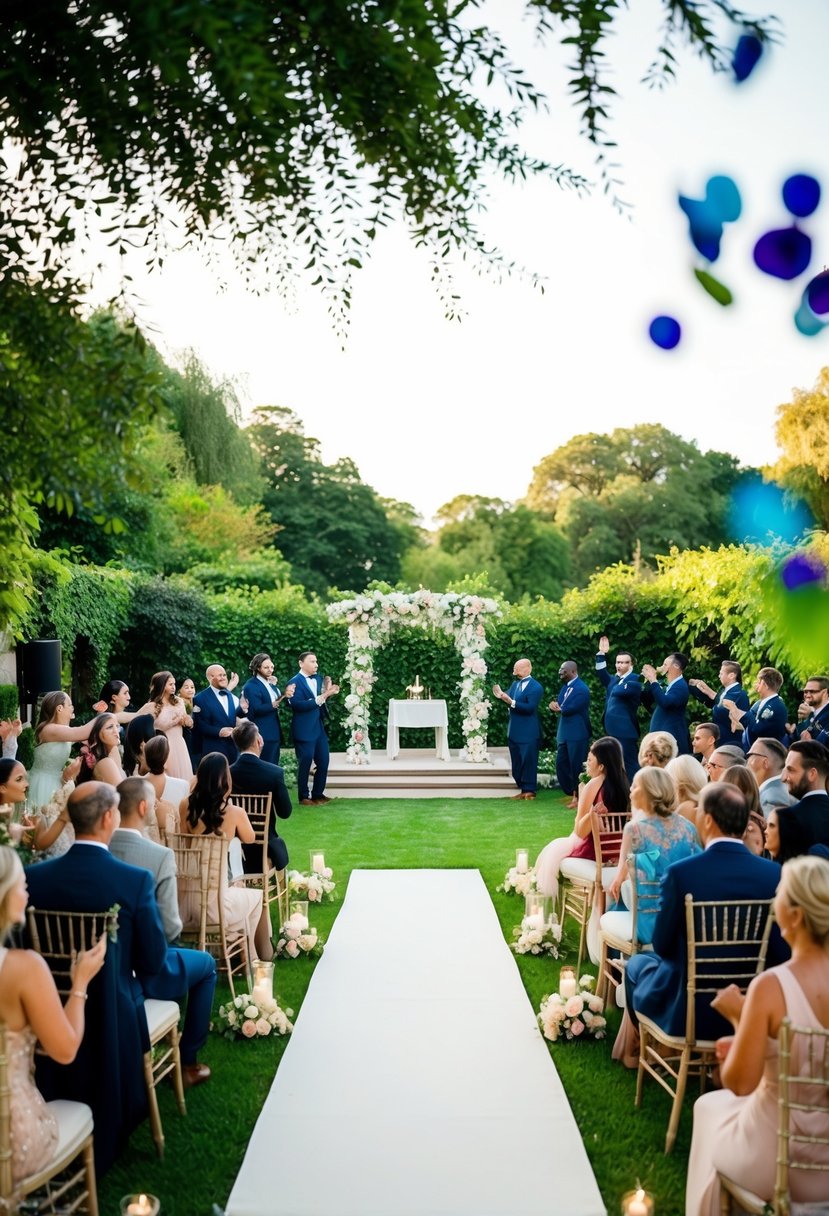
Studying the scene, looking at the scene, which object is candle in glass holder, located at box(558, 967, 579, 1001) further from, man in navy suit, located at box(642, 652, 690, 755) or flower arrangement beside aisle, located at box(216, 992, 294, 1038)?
man in navy suit, located at box(642, 652, 690, 755)

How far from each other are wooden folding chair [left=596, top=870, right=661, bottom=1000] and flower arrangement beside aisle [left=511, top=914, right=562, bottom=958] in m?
1.02

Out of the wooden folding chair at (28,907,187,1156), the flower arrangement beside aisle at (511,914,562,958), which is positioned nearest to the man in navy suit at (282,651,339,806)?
the flower arrangement beside aisle at (511,914,562,958)

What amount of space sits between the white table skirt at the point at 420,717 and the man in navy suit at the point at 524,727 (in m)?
2.09

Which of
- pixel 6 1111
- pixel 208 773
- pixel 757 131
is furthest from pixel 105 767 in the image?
pixel 757 131

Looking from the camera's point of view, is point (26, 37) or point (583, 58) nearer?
point (583, 58)

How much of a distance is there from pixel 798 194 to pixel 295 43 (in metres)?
3.15

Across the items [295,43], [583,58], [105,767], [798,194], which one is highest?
[295,43]

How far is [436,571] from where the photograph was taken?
1852 inches

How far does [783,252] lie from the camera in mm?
861

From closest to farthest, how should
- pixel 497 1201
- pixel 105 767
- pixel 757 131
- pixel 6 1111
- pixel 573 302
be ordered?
pixel 757 131 < pixel 573 302 < pixel 6 1111 < pixel 497 1201 < pixel 105 767

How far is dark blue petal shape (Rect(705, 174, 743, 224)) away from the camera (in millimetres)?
746

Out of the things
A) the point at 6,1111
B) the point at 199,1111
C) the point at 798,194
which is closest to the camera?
the point at 798,194

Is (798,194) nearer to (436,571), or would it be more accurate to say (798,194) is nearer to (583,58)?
(583,58)

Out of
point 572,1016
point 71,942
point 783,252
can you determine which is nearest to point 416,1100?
point 572,1016
